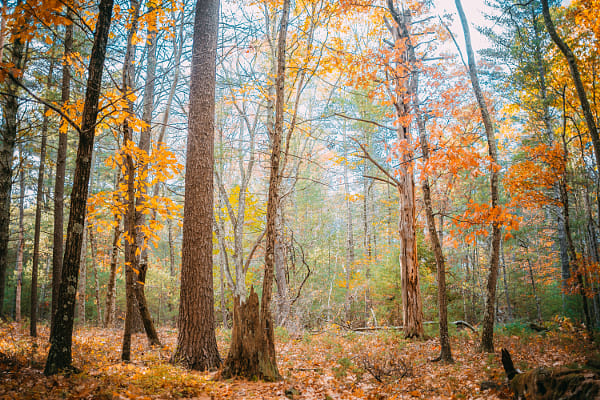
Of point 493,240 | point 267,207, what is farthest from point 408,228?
point 267,207

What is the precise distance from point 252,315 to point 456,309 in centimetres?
1123

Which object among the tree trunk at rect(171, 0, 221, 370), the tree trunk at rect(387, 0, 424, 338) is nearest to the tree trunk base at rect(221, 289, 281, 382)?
the tree trunk at rect(171, 0, 221, 370)

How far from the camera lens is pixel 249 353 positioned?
5.09m

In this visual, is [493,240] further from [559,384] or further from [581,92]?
[559,384]

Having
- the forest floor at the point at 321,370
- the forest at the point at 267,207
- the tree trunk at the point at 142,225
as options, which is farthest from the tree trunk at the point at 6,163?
the tree trunk at the point at 142,225

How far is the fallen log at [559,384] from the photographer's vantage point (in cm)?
335

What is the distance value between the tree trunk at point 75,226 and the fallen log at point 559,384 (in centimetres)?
537

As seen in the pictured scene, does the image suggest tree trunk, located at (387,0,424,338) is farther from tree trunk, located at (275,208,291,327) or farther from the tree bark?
tree trunk, located at (275,208,291,327)

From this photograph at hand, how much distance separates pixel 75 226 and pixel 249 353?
3033 mm

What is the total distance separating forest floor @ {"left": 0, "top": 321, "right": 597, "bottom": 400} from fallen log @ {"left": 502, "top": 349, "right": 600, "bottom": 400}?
1.49 ft

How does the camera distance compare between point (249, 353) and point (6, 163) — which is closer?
point (249, 353)

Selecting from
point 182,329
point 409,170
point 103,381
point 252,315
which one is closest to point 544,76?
point 409,170

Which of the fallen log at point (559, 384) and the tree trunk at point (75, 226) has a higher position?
the tree trunk at point (75, 226)

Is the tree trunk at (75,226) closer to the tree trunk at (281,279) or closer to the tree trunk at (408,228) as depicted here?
the tree trunk at (408,228)
